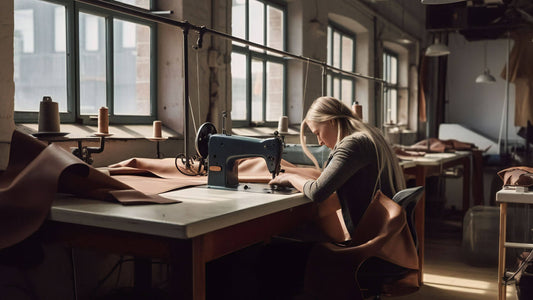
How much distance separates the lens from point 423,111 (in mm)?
8812

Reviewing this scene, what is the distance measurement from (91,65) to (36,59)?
478 millimetres

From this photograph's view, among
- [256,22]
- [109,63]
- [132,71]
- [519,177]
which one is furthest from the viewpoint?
[256,22]

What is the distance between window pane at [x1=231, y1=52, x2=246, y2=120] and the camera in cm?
547

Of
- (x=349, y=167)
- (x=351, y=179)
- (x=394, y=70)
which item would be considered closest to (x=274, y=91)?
(x=351, y=179)

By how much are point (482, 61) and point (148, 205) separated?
431 inches

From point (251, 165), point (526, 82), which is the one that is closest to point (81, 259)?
point (251, 165)

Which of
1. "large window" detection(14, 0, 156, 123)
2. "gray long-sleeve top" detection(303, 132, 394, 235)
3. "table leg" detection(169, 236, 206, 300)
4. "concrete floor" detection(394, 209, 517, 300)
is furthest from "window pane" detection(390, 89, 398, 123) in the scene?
"table leg" detection(169, 236, 206, 300)

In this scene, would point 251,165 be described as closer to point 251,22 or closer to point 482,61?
point 251,22

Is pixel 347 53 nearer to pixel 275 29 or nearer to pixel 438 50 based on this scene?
pixel 438 50

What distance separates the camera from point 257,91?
595cm

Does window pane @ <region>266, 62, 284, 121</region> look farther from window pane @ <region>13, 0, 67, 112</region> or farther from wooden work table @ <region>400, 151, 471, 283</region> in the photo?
window pane @ <region>13, 0, 67, 112</region>

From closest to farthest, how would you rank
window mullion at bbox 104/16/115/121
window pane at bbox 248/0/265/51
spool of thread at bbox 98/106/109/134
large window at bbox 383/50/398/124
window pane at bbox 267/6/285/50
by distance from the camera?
spool of thread at bbox 98/106/109/134 → window mullion at bbox 104/16/115/121 → window pane at bbox 248/0/265/51 → window pane at bbox 267/6/285/50 → large window at bbox 383/50/398/124

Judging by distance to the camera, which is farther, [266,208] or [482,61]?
[482,61]

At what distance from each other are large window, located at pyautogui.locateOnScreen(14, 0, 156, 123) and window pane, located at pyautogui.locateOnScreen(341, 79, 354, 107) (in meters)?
4.37
